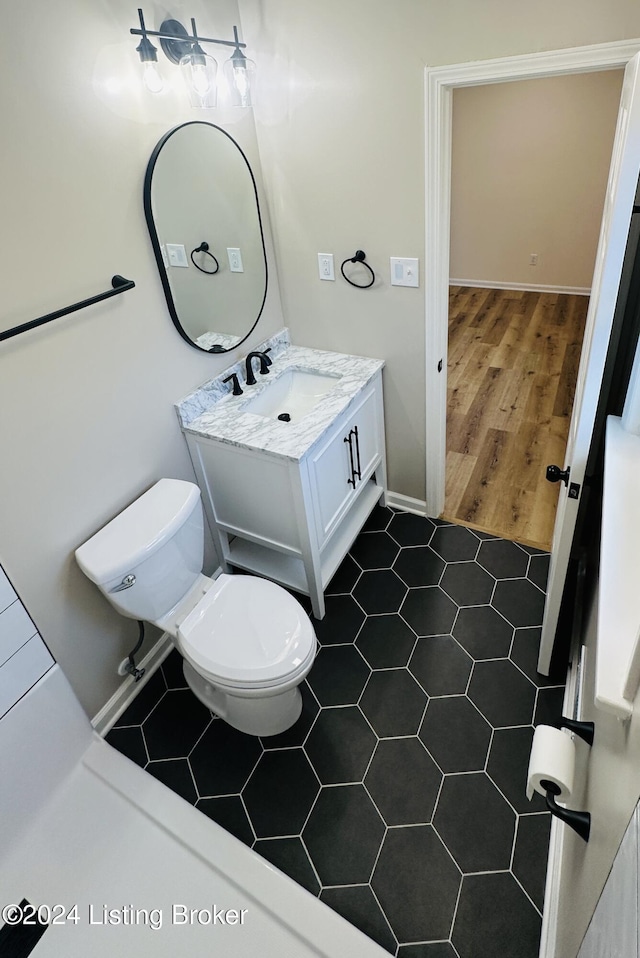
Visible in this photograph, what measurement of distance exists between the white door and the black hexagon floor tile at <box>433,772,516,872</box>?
1.83ft

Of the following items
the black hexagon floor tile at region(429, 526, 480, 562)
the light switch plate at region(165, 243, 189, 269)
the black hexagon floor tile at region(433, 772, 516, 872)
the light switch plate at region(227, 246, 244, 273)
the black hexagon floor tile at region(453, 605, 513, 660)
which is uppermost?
the light switch plate at region(165, 243, 189, 269)

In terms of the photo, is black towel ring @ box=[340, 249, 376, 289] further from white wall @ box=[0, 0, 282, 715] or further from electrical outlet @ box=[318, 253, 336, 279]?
white wall @ box=[0, 0, 282, 715]

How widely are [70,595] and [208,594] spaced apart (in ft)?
1.44

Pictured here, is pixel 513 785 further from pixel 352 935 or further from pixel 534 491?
pixel 534 491

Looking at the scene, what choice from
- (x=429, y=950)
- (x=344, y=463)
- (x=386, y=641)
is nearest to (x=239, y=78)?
(x=344, y=463)

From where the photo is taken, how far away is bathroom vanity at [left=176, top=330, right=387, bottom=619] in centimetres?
203

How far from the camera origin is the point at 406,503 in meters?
2.79

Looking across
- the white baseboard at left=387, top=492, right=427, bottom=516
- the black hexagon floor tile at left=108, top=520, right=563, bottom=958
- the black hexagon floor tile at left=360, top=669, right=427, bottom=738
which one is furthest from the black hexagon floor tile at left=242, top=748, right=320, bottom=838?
the white baseboard at left=387, top=492, right=427, bottom=516

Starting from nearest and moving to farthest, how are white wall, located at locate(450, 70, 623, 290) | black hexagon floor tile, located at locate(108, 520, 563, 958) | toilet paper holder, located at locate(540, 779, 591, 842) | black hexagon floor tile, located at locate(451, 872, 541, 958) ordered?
toilet paper holder, located at locate(540, 779, 591, 842), black hexagon floor tile, located at locate(451, 872, 541, 958), black hexagon floor tile, located at locate(108, 520, 563, 958), white wall, located at locate(450, 70, 623, 290)

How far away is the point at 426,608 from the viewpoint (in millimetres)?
2289

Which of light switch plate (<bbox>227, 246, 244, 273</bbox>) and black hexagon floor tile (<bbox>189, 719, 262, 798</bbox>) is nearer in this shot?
black hexagon floor tile (<bbox>189, 719, 262, 798</bbox>)

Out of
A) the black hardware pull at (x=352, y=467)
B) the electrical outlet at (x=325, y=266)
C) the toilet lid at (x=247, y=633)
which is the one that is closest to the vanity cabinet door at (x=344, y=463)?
the black hardware pull at (x=352, y=467)

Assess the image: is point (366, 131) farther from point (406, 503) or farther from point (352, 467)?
point (406, 503)

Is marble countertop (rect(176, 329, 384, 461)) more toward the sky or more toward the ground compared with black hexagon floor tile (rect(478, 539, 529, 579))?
more toward the sky
